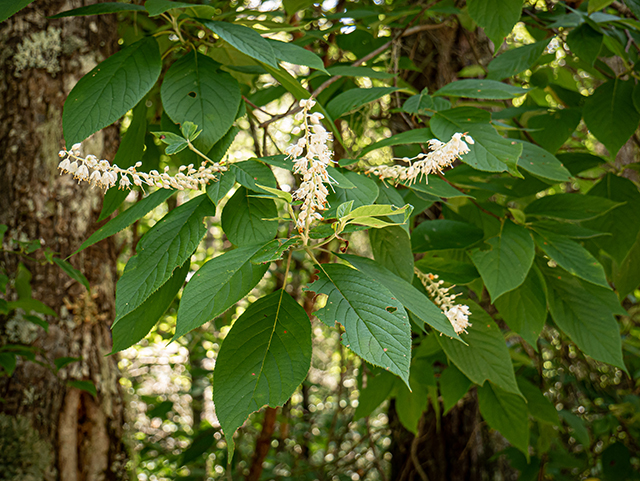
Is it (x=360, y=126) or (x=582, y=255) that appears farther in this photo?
(x=360, y=126)

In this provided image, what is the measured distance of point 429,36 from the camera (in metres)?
2.57

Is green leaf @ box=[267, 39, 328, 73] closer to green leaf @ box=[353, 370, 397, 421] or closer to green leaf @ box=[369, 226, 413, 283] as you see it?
green leaf @ box=[369, 226, 413, 283]

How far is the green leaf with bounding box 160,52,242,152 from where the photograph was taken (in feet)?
2.91

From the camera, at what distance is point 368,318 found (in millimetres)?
671

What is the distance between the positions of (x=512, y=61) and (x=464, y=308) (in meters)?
0.99

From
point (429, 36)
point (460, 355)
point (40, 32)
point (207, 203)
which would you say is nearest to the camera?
point (207, 203)

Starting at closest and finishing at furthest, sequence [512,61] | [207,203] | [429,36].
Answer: [207,203]
[512,61]
[429,36]

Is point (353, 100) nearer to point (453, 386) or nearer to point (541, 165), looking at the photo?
point (541, 165)

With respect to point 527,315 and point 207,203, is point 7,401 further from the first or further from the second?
point 527,315

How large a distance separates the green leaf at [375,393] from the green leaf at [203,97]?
998mm

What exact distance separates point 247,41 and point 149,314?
22.0 inches

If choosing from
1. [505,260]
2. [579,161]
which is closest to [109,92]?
[505,260]

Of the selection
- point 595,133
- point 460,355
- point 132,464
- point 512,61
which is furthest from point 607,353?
point 132,464

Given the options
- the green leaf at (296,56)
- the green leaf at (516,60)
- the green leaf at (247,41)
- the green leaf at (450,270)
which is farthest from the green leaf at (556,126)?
the green leaf at (247,41)
